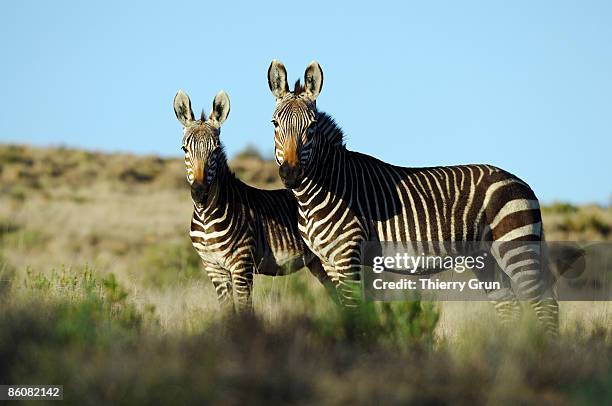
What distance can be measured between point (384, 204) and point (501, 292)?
6.26 ft

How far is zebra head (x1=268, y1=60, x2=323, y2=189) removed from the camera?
9055mm

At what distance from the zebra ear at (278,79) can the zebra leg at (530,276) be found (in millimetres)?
3116

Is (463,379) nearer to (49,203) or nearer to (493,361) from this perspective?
(493,361)

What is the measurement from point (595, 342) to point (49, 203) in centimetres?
2775

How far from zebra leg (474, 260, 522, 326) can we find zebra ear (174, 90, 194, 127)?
4.05 metres

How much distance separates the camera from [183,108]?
10.5 m

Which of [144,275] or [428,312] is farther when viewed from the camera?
[144,275]

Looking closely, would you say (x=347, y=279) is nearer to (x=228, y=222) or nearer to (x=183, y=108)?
(x=228, y=222)

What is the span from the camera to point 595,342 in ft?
26.3

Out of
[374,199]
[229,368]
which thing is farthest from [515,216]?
[229,368]

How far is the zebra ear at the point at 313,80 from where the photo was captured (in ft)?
31.5

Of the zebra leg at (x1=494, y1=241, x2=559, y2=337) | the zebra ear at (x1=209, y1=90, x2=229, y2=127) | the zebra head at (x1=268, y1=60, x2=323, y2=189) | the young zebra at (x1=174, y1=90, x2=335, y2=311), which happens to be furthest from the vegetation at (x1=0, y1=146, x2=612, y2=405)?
the zebra ear at (x1=209, y1=90, x2=229, y2=127)

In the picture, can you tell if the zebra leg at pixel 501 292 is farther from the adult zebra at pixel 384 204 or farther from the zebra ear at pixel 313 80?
the zebra ear at pixel 313 80

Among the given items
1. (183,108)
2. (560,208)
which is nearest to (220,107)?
(183,108)
